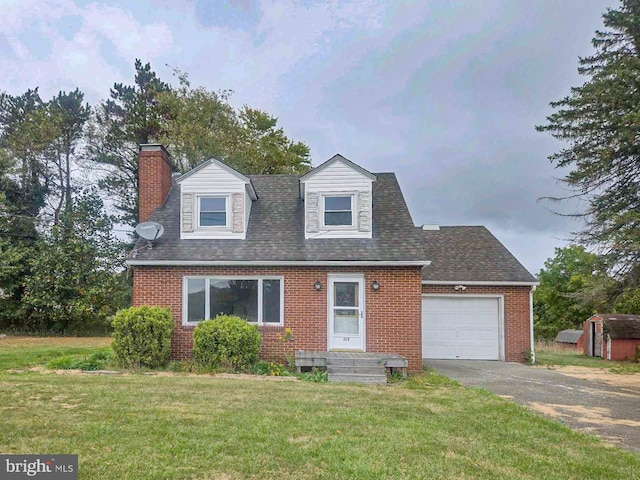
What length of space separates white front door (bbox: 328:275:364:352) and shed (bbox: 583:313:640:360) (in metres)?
13.8

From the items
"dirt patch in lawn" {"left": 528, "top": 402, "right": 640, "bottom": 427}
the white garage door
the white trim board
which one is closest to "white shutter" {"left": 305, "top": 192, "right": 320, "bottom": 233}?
the white trim board

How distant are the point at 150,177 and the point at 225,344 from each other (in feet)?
21.9

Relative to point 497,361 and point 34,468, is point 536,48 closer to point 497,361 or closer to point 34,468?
point 497,361

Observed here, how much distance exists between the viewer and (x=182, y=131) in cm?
2503

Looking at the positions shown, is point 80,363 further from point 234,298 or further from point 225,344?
point 234,298

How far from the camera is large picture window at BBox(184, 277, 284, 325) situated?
11555 millimetres

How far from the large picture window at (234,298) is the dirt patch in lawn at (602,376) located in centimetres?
850

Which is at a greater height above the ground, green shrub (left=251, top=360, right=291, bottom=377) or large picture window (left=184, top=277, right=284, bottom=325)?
large picture window (left=184, top=277, right=284, bottom=325)

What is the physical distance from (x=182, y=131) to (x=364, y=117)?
12331mm

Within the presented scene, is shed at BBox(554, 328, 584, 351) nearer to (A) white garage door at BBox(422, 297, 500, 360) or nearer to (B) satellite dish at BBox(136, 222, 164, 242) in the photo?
(A) white garage door at BBox(422, 297, 500, 360)

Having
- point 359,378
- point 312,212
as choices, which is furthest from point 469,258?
point 359,378

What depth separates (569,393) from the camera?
9023mm

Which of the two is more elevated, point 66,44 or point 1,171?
point 66,44

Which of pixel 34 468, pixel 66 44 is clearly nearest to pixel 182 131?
pixel 66 44
